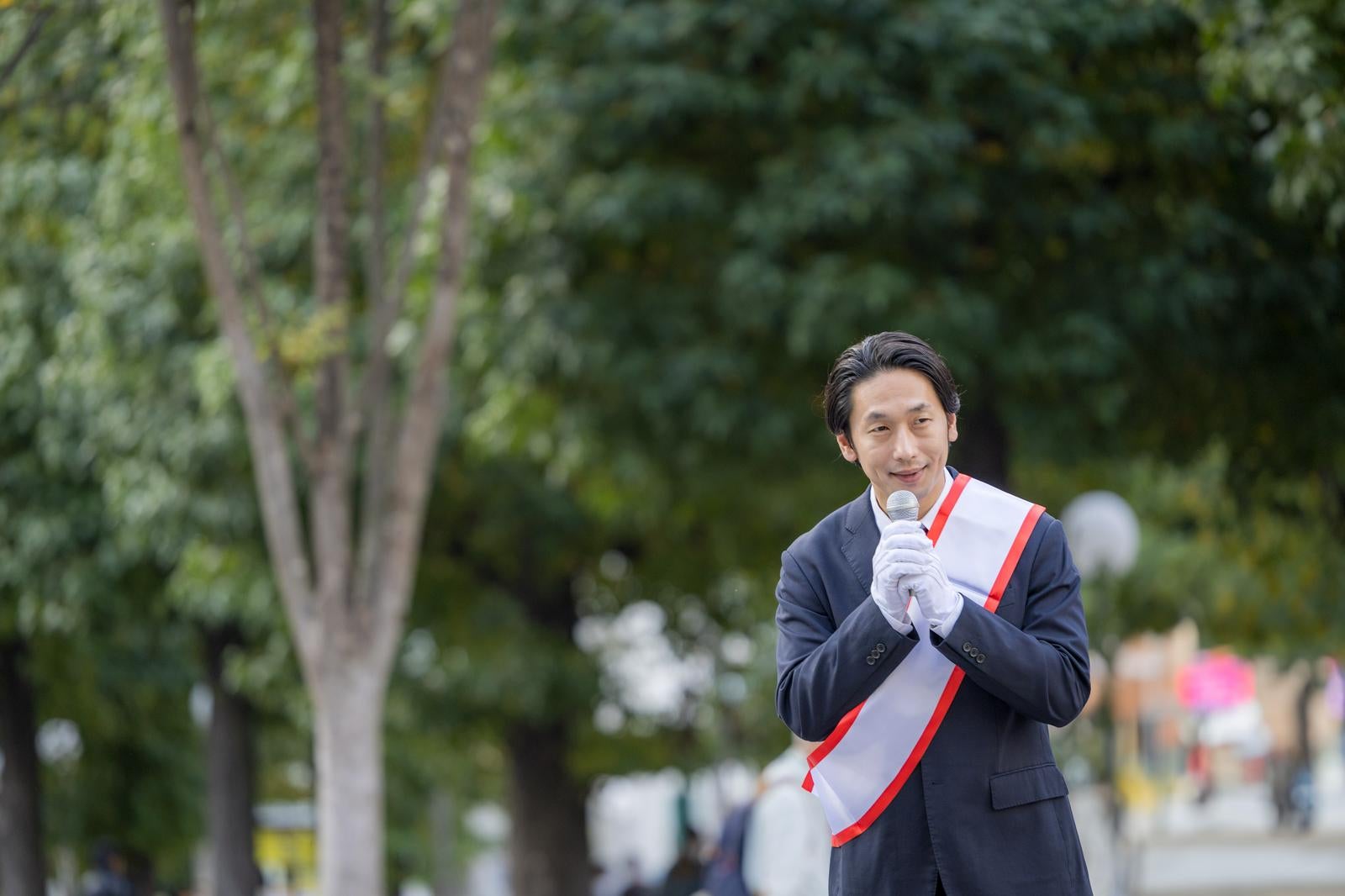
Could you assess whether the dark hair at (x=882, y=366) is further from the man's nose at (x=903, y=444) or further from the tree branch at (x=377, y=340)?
the tree branch at (x=377, y=340)

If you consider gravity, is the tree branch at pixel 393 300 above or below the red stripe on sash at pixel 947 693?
above

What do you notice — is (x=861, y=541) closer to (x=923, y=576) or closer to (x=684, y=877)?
(x=923, y=576)

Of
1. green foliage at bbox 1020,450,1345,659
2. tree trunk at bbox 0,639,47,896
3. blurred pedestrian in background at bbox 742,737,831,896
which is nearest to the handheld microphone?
blurred pedestrian in background at bbox 742,737,831,896

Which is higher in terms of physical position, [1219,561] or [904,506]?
[1219,561]

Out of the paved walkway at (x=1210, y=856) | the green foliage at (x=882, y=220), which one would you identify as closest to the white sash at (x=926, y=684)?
the green foliage at (x=882, y=220)

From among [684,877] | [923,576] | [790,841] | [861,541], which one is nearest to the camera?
[923,576]

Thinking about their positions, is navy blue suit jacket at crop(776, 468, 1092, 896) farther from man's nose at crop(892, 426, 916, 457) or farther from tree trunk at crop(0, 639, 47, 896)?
tree trunk at crop(0, 639, 47, 896)

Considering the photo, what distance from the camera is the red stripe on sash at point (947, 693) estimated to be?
118 inches

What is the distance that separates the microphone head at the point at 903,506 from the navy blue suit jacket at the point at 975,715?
5.8 inches

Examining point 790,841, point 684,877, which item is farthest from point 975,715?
point 684,877

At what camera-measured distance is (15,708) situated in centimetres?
1959

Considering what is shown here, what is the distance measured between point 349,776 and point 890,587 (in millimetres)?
7647

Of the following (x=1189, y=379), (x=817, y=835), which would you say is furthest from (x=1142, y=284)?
(x=817, y=835)

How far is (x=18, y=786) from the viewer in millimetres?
19172
